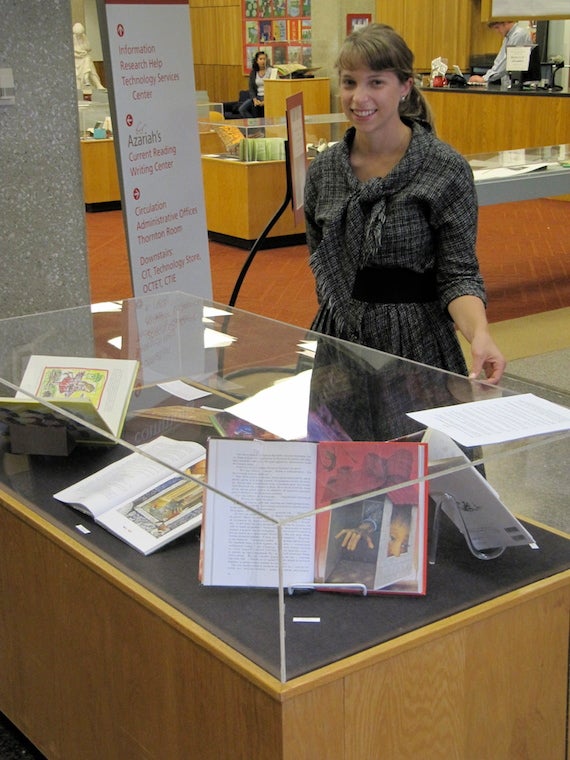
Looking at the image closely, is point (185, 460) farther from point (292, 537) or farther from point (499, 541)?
point (499, 541)

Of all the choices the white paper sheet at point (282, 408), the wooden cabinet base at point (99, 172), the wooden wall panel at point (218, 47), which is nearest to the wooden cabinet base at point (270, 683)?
the white paper sheet at point (282, 408)

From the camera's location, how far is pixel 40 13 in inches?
132

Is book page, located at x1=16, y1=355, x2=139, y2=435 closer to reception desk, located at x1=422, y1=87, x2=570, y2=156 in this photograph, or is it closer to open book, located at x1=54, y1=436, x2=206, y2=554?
open book, located at x1=54, y1=436, x2=206, y2=554

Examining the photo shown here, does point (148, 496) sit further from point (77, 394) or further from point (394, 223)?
point (394, 223)

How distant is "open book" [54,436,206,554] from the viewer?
1959 mm

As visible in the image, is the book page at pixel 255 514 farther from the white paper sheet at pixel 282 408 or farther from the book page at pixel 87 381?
the book page at pixel 87 381

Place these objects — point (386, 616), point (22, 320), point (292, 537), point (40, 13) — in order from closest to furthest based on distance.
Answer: point (292, 537)
point (386, 616)
point (22, 320)
point (40, 13)

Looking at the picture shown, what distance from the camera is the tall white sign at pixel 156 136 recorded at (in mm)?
3951

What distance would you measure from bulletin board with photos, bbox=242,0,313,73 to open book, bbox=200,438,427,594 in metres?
16.6

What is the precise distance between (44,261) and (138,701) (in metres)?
1.99

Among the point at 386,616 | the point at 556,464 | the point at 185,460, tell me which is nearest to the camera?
the point at 386,616

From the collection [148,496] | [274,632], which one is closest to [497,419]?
[274,632]

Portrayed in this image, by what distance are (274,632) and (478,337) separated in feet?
3.21

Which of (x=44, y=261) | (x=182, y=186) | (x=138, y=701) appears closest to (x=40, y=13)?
(x=44, y=261)
